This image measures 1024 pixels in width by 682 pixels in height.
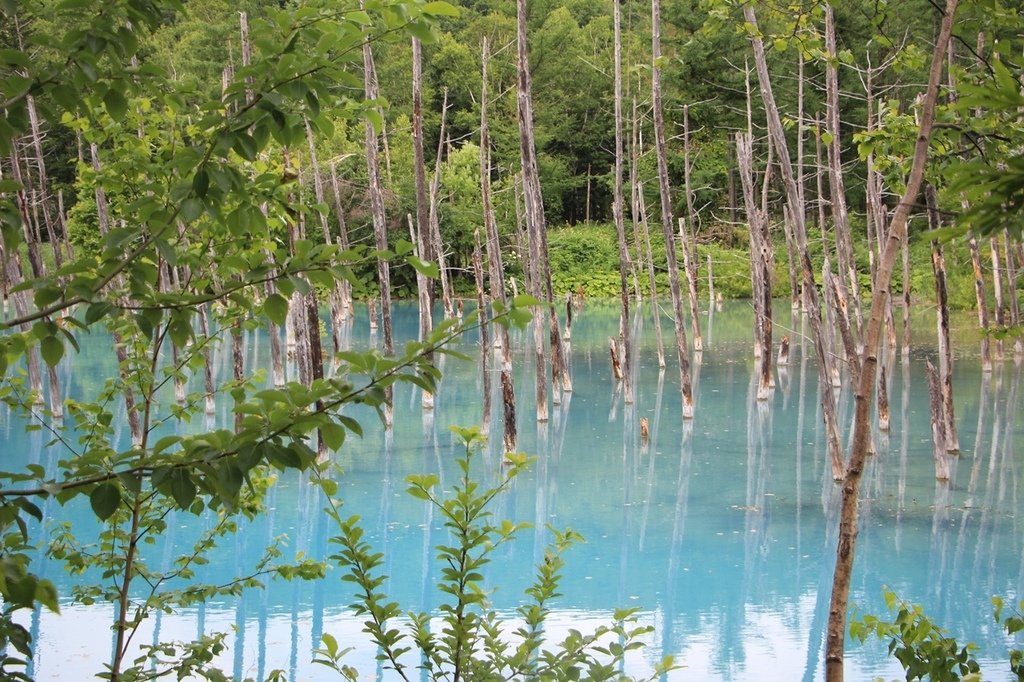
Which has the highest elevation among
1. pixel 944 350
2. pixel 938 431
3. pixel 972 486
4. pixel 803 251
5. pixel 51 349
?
pixel 803 251

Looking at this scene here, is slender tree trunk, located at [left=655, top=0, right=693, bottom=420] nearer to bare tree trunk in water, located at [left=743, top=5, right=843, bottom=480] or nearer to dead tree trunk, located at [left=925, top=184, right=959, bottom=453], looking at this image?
bare tree trunk in water, located at [left=743, top=5, right=843, bottom=480]

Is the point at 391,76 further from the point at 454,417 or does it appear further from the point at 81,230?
the point at 454,417

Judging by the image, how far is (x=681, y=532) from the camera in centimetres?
920

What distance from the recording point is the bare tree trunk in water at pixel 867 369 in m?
2.89

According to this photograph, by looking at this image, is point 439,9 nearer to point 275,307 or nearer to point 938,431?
point 275,307

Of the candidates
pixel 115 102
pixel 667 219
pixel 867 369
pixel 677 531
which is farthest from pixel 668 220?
pixel 115 102

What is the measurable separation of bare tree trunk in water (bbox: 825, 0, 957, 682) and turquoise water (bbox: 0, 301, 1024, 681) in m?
3.28

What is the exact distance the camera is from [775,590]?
7.79 metres

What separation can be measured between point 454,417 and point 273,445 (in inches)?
510

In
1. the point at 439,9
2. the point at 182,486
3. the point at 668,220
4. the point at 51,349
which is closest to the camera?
the point at 182,486

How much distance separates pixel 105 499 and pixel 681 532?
800cm

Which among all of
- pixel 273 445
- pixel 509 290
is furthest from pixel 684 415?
pixel 509 290

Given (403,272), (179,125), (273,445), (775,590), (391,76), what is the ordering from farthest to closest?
(391,76) < (403,272) < (775,590) < (179,125) < (273,445)

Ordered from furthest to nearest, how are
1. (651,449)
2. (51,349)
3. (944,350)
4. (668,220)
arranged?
(668,220)
(651,449)
(944,350)
(51,349)
